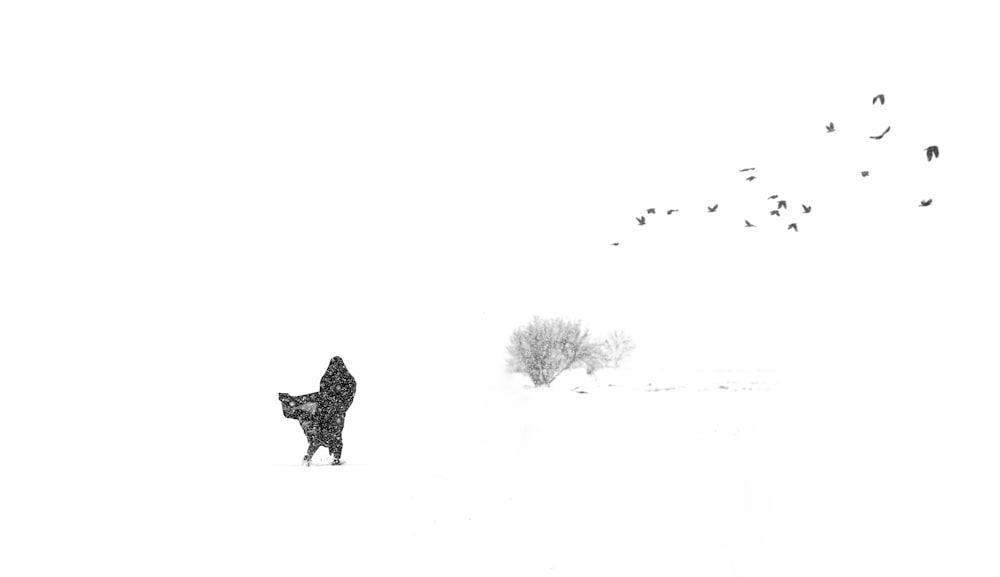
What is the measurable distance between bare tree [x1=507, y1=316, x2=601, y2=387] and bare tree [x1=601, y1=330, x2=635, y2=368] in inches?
256

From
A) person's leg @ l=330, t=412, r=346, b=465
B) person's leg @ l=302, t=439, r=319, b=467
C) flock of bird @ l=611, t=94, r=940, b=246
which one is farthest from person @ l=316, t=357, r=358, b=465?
flock of bird @ l=611, t=94, r=940, b=246

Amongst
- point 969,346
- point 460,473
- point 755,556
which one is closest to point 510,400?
point 969,346

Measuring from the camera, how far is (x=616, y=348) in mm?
79750

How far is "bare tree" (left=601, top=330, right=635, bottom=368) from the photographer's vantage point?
254 ft

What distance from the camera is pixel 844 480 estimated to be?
1688cm

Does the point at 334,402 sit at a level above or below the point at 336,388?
below

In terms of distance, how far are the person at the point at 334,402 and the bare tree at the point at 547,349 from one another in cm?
4851

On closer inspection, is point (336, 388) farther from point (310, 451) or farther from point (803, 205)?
point (803, 205)

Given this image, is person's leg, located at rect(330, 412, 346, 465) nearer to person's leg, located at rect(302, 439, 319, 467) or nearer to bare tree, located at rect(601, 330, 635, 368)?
person's leg, located at rect(302, 439, 319, 467)

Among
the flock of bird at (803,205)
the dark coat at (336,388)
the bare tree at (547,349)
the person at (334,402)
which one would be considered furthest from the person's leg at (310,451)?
the bare tree at (547,349)

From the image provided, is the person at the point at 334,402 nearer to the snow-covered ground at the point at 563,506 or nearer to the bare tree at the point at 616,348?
the snow-covered ground at the point at 563,506

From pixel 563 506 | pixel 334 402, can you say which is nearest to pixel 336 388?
pixel 334 402

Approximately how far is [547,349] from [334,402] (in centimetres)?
5135

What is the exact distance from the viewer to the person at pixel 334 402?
1619 cm
